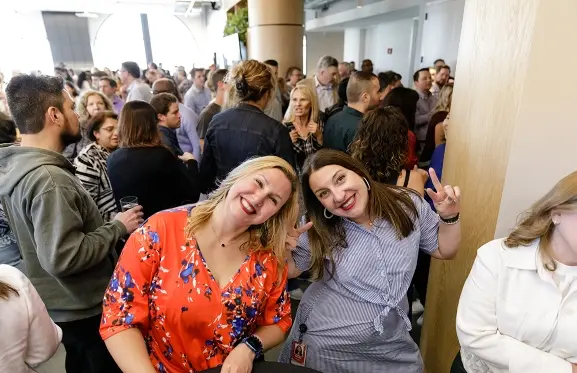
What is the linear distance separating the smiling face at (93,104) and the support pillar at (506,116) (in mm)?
2737

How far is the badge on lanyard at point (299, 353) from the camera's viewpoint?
1467 millimetres

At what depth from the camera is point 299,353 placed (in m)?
1.47

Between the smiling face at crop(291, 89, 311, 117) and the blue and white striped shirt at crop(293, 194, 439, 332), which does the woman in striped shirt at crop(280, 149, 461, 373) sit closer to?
the blue and white striped shirt at crop(293, 194, 439, 332)

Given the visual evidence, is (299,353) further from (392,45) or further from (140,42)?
(140,42)

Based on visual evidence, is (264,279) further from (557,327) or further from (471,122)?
(471,122)

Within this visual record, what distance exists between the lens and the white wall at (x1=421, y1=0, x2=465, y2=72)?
21.1 ft

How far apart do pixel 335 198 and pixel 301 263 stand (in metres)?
0.31

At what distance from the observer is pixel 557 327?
1087mm

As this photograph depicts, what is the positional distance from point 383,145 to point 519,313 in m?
1.06

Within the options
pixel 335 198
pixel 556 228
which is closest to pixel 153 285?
pixel 335 198

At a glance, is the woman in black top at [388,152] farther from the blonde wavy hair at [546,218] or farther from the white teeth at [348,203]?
the blonde wavy hair at [546,218]

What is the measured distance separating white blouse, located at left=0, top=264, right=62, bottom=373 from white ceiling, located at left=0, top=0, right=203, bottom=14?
14943mm

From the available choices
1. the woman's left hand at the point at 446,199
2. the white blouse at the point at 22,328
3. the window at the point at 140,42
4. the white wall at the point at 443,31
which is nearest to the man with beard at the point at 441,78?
the white wall at the point at 443,31

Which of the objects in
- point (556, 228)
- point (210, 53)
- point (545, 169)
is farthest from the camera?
point (210, 53)
